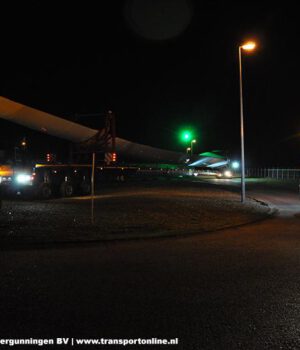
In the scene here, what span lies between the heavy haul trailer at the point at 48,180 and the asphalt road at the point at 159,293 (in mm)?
13968

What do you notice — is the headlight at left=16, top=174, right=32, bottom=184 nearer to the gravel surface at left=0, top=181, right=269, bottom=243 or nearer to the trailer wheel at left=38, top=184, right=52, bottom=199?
the trailer wheel at left=38, top=184, right=52, bottom=199

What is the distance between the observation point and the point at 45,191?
24.7 m

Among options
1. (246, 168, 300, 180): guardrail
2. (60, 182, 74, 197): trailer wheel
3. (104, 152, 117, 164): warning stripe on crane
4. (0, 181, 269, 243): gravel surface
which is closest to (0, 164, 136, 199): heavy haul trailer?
(60, 182, 74, 197): trailer wheel

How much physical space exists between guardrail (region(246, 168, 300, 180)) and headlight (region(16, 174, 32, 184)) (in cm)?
4125

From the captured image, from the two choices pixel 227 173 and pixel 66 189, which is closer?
pixel 66 189

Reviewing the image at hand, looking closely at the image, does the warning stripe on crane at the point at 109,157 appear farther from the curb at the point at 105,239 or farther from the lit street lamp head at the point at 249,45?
the curb at the point at 105,239

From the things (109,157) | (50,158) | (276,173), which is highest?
(109,157)

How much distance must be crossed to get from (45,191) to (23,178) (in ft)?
4.67

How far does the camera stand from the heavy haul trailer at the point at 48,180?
78.8 feet

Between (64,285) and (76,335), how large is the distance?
2.17 metres

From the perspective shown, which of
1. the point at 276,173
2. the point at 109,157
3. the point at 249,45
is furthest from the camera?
the point at 276,173

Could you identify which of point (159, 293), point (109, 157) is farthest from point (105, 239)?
point (109, 157)

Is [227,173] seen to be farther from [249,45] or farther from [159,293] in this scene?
[159,293]

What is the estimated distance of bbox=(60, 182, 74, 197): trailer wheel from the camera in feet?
86.2
